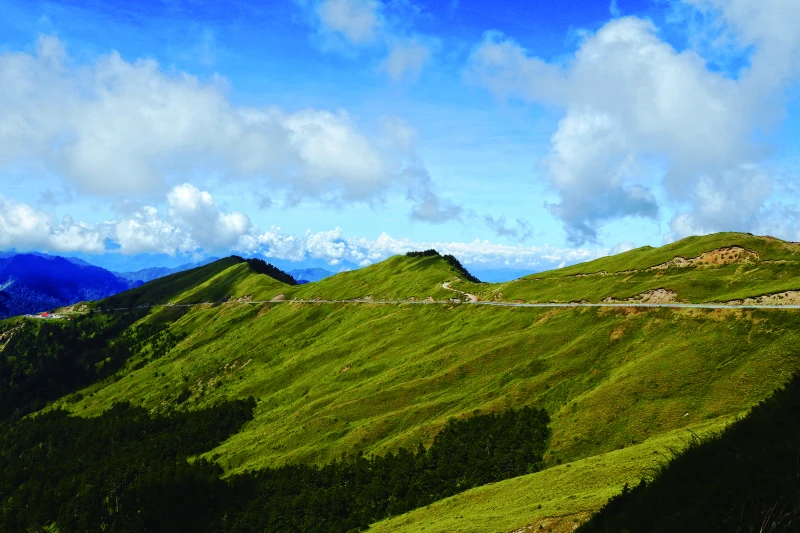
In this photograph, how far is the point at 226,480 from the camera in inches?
4528

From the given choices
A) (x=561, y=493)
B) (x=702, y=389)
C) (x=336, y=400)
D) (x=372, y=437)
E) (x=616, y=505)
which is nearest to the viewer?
(x=616, y=505)

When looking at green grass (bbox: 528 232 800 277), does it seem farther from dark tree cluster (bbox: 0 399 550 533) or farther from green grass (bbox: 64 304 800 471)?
dark tree cluster (bbox: 0 399 550 533)

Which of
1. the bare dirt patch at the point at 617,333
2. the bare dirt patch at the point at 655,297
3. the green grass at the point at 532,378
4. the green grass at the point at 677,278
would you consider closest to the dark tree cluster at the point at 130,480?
the green grass at the point at 532,378

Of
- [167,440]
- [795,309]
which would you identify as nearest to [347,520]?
[795,309]

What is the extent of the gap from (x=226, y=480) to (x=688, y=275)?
122 m

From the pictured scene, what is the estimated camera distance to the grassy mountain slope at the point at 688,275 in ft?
327

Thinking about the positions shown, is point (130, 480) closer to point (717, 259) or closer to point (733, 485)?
Result: point (733, 485)

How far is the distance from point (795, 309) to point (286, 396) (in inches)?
5250

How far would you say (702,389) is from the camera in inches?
2795

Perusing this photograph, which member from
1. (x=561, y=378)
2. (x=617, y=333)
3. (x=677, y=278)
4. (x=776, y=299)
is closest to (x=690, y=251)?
(x=677, y=278)

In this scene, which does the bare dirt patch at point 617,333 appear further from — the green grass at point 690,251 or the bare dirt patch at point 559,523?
the bare dirt patch at point 559,523

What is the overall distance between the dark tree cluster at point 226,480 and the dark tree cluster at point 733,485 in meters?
53.5

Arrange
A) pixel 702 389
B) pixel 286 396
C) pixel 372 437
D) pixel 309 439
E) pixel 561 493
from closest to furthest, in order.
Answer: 1. pixel 561 493
2. pixel 702 389
3. pixel 372 437
4. pixel 309 439
5. pixel 286 396

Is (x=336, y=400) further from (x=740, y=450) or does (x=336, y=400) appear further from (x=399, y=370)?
(x=740, y=450)
